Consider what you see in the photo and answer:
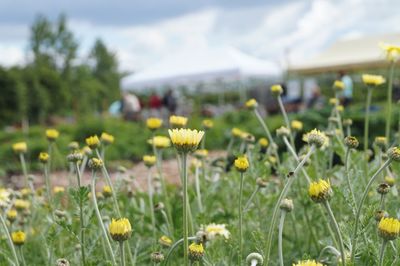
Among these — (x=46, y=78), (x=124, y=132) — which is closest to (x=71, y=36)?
(x=46, y=78)

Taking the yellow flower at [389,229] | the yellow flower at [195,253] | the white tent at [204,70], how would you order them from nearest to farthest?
the yellow flower at [389,229] → the yellow flower at [195,253] → the white tent at [204,70]

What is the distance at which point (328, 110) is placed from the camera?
247 inches

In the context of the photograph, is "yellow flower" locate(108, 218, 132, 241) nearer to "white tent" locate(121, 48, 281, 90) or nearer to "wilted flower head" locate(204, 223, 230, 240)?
"wilted flower head" locate(204, 223, 230, 240)

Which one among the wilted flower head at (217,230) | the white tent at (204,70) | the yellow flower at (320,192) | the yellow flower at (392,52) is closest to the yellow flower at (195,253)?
the yellow flower at (320,192)

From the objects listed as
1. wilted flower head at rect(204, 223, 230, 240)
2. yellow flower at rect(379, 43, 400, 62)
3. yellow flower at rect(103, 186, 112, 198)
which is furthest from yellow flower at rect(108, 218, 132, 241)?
yellow flower at rect(379, 43, 400, 62)

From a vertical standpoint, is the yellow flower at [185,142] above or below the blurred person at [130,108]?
above

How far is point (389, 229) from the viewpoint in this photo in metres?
1.05

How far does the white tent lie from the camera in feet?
40.4

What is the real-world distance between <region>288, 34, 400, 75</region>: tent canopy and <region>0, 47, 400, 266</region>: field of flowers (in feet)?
34.2

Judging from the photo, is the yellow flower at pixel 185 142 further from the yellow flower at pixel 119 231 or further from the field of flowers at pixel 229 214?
the yellow flower at pixel 119 231

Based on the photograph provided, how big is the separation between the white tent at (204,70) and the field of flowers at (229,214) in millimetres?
9563

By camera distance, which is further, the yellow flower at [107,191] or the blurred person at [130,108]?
the blurred person at [130,108]

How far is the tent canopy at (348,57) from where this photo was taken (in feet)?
41.2

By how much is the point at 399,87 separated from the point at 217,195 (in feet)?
37.3
